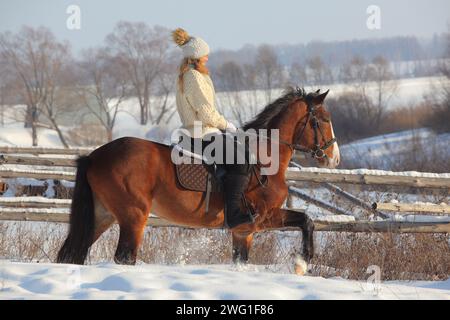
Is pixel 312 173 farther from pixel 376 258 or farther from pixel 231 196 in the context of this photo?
pixel 231 196

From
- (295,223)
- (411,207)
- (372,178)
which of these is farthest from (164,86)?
(295,223)

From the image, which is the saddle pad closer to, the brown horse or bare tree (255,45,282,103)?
the brown horse

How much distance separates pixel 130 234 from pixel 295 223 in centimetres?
183

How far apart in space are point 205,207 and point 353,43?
126390 millimetres

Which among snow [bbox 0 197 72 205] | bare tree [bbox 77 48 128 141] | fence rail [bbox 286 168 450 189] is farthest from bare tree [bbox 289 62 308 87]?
snow [bbox 0 197 72 205]

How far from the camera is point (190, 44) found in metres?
7.95

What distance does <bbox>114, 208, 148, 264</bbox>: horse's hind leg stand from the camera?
24.9 ft

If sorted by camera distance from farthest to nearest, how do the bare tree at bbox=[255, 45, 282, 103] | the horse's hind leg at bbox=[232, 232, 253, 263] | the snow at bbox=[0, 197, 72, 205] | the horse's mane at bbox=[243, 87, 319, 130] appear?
the bare tree at bbox=[255, 45, 282, 103]
the snow at bbox=[0, 197, 72, 205]
the horse's mane at bbox=[243, 87, 319, 130]
the horse's hind leg at bbox=[232, 232, 253, 263]

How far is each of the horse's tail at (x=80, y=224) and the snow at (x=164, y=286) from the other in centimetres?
92

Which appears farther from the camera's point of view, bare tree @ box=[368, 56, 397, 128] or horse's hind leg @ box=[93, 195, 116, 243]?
bare tree @ box=[368, 56, 397, 128]

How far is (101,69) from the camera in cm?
6969

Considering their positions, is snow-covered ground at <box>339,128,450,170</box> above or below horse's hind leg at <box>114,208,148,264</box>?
below

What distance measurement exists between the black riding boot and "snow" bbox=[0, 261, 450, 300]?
4.19ft
